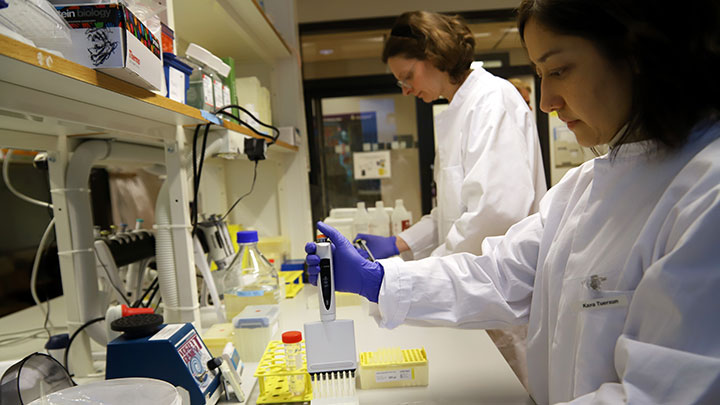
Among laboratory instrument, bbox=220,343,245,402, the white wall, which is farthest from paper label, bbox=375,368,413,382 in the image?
the white wall

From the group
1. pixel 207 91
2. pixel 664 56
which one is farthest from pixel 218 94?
pixel 664 56

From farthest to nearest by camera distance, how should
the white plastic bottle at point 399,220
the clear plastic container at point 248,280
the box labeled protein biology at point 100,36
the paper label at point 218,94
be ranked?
Answer: 1. the white plastic bottle at point 399,220
2. the clear plastic container at point 248,280
3. the paper label at point 218,94
4. the box labeled protein biology at point 100,36

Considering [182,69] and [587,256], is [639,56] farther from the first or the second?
[182,69]

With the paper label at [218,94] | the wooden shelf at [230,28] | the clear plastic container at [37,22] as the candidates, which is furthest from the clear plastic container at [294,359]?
the wooden shelf at [230,28]

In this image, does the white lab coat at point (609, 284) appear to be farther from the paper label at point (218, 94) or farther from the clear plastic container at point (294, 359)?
the paper label at point (218, 94)

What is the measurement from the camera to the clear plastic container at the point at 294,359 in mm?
928

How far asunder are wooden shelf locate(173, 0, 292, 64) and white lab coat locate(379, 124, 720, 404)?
1.14 meters

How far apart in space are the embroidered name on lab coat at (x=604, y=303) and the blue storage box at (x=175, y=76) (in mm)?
925

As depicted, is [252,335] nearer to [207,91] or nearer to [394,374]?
[394,374]

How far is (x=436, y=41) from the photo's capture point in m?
1.62

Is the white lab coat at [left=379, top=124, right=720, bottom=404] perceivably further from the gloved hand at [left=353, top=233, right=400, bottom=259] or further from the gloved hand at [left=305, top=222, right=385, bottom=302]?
the gloved hand at [left=353, top=233, right=400, bottom=259]

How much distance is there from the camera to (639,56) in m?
0.63

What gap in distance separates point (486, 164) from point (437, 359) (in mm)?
649

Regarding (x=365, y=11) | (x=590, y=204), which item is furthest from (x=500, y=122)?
(x=365, y=11)
